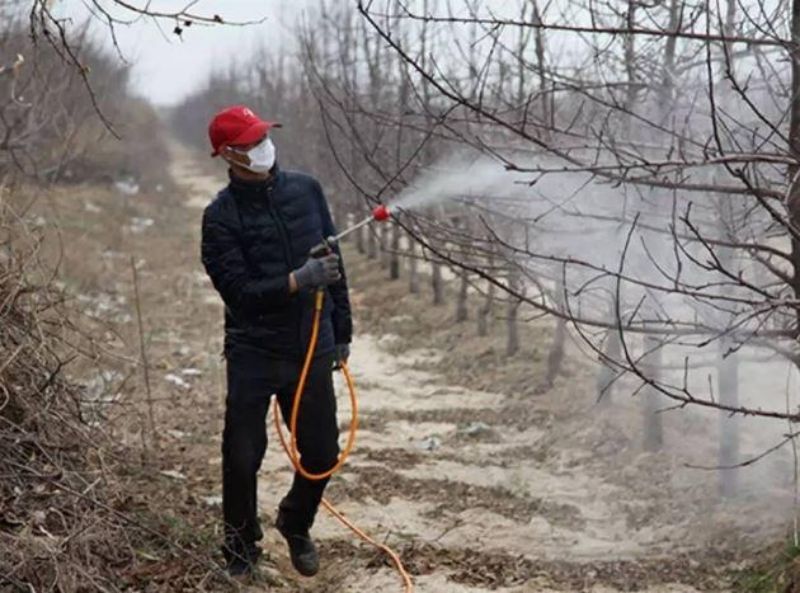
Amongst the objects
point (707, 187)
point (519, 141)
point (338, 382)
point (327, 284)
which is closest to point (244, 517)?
point (327, 284)

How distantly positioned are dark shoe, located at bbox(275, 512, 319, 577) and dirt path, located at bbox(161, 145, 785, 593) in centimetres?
9

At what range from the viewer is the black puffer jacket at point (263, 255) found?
4.63 metres

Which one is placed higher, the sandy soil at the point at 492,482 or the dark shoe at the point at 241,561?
the dark shoe at the point at 241,561

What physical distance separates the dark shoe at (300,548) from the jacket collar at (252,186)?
57.9 inches

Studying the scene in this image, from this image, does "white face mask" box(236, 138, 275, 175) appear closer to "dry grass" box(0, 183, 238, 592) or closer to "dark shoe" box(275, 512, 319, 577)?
"dry grass" box(0, 183, 238, 592)

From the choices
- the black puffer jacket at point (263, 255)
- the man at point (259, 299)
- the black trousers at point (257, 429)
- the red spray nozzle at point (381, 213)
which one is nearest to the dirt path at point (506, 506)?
the black trousers at point (257, 429)

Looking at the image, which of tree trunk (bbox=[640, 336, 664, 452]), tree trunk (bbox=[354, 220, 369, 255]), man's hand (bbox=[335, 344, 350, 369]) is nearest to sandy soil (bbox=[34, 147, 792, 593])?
tree trunk (bbox=[640, 336, 664, 452])

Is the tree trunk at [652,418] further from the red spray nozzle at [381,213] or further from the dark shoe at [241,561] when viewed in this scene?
the dark shoe at [241,561]

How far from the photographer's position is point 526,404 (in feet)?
33.6

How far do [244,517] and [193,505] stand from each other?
0.97 m

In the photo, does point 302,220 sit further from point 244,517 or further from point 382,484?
point 382,484

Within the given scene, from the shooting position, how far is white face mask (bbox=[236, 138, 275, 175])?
457 centimetres

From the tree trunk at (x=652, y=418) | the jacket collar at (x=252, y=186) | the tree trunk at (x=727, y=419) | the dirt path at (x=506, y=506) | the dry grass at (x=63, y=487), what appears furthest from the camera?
the tree trunk at (x=652, y=418)

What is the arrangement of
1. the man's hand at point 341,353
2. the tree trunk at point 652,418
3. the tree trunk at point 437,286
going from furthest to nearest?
the tree trunk at point 437,286 < the tree trunk at point 652,418 < the man's hand at point 341,353
